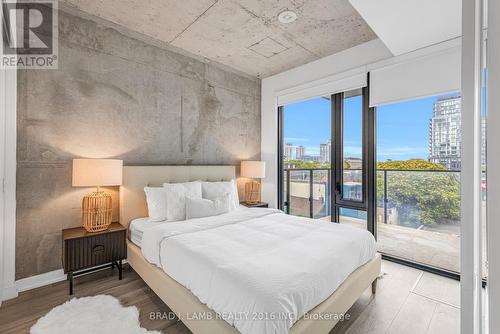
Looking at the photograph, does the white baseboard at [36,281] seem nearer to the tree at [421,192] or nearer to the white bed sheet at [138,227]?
the white bed sheet at [138,227]

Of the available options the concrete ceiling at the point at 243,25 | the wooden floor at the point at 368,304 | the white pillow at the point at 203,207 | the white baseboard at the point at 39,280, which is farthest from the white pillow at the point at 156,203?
the concrete ceiling at the point at 243,25

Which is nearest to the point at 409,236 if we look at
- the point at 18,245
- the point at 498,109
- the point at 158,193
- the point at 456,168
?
the point at 456,168

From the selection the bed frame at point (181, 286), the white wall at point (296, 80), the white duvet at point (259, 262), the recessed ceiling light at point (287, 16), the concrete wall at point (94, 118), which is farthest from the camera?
the white wall at point (296, 80)

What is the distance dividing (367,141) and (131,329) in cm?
338

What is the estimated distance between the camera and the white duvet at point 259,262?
129 centimetres

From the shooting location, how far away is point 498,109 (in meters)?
0.31

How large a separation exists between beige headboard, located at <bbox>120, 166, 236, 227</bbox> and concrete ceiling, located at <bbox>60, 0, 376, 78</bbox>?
1.80 metres

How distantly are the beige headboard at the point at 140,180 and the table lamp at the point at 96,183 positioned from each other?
208 millimetres

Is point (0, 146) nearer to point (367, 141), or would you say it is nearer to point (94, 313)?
point (94, 313)

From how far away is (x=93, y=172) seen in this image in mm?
2404

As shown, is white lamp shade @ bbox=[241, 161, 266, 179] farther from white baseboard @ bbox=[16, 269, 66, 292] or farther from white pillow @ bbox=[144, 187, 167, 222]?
white baseboard @ bbox=[16, 269, 66, 292]

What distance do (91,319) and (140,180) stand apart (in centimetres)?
155

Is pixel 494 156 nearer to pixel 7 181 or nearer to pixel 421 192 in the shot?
pixel 7 181

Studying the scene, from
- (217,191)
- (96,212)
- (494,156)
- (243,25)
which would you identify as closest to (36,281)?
(96,212)
